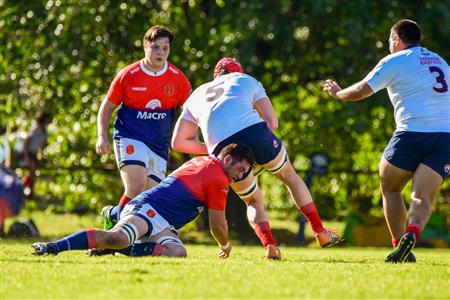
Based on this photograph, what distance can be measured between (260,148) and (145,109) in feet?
6.57

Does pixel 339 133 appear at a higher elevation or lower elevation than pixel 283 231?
higher

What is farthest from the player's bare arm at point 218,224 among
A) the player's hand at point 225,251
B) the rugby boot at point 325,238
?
the rugby boot at point 325,238

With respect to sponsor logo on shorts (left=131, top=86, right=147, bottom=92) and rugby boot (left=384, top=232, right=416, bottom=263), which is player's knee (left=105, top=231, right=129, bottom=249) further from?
sponsor logo on shorts (left=131, top=86, right=147, bottom=92)

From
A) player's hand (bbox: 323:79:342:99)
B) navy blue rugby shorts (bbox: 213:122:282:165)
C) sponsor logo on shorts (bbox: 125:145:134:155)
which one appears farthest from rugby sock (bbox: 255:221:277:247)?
sponsor logo on shorts (bbox: 125:145:134:155)

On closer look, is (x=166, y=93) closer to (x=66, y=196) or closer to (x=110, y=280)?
(x=110, y=280)

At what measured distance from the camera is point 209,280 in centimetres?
706

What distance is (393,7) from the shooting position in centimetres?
1681

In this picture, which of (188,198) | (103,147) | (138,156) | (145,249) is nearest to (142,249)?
(145,249)

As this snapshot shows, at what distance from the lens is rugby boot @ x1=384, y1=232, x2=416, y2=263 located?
Result: 8837 mm

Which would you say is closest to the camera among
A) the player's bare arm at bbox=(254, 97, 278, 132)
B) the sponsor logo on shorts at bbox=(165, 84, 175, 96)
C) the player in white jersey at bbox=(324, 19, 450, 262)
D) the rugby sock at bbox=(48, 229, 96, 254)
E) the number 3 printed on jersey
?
the rugby sock at bbox=(48, 229, 96, 254)

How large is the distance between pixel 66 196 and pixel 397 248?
1135 cm

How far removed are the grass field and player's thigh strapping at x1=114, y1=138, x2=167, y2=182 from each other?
2.09m

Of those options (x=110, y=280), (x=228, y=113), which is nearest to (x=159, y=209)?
(x=228, y=113)

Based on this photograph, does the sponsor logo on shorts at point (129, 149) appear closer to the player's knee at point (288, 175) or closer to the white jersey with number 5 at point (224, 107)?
the white jersey with number 5 at point (224, 107)
